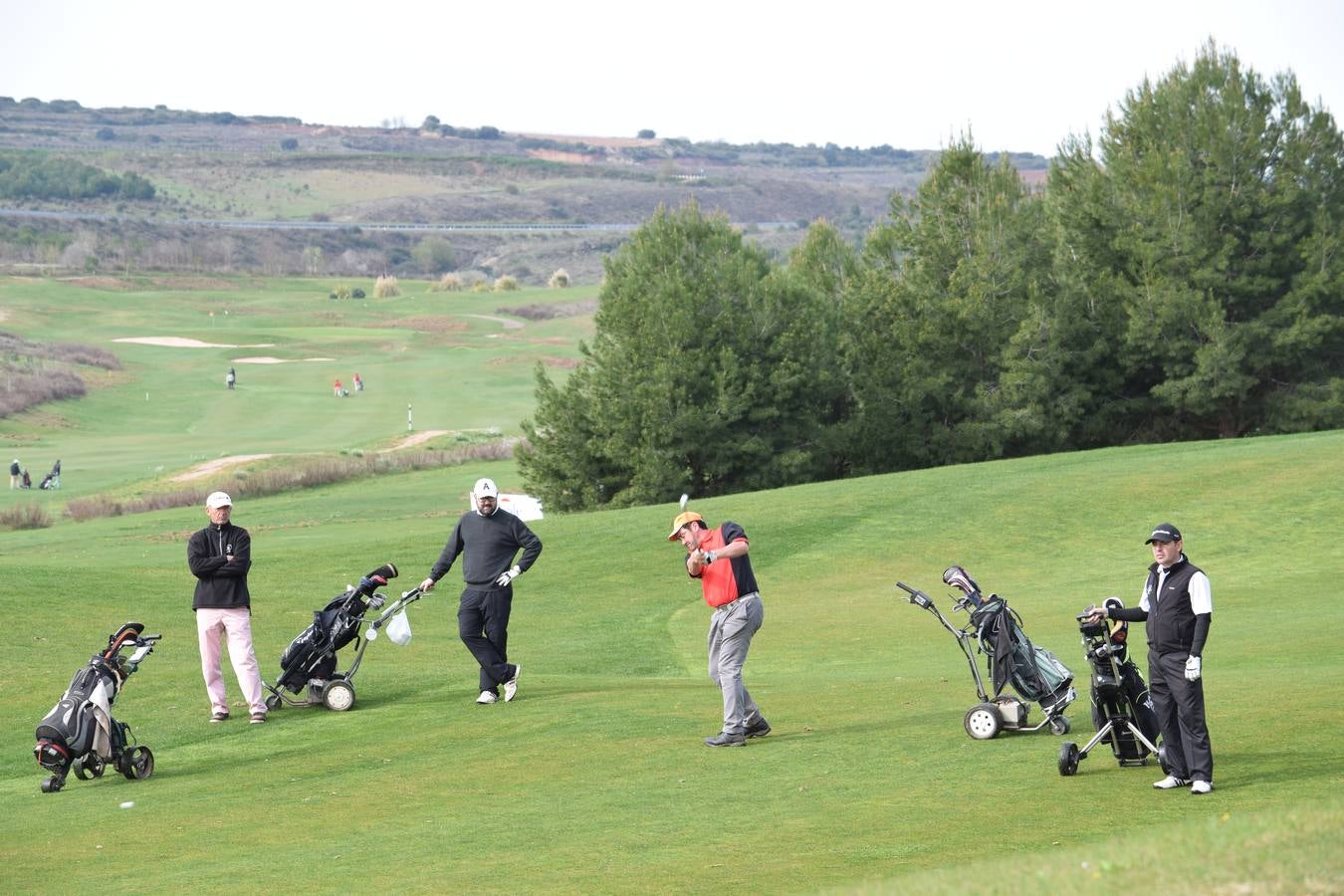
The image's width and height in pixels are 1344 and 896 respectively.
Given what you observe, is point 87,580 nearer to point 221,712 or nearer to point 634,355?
point 221,712

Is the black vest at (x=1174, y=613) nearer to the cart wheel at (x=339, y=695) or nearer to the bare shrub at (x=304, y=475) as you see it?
the cart wheel at (x=339, y=695)

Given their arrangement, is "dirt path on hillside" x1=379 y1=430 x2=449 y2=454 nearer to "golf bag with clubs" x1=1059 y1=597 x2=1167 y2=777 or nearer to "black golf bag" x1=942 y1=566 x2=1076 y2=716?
"black golf bag" x1=942 y1=566 x2=1076 y2=716

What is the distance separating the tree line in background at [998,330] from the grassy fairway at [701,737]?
16682 mm

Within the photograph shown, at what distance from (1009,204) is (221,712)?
1705 inches

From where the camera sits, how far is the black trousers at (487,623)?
16547mm

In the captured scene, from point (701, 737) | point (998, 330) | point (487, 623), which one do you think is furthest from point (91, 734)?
point (998, 330)

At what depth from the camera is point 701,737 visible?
14680 millimetres

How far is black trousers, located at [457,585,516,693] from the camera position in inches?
651

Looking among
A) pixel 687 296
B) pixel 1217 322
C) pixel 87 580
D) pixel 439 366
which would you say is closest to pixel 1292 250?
pixel 1217 322

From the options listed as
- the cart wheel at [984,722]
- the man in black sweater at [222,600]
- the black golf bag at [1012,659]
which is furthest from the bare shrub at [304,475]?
the black golf bag at [1012,659]

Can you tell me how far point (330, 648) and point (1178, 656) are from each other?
31.6 feet

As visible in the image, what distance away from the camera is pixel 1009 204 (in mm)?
54750

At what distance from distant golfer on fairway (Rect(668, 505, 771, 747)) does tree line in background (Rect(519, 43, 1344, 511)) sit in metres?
34.4

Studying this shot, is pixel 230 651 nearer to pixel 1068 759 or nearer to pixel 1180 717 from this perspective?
pixel 1068 759
